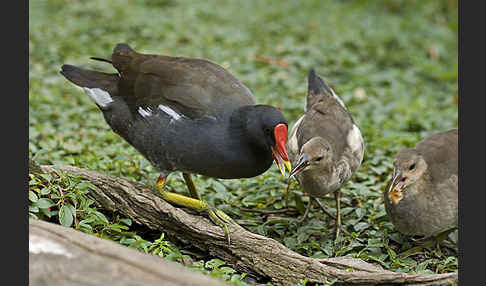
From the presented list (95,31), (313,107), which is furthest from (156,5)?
(313,107)

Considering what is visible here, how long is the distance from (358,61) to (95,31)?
13.0 ft

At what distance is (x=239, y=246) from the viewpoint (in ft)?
13.8

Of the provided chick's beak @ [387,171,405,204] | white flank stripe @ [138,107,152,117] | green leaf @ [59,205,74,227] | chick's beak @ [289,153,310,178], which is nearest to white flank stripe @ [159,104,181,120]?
white flank stripe @ [138,107,152,117]

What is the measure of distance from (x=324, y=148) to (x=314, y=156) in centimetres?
12

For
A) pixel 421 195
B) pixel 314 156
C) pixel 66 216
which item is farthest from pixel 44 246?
pixel 421 195

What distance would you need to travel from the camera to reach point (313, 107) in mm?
5516

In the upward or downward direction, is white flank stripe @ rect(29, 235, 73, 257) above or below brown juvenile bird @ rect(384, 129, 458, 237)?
above

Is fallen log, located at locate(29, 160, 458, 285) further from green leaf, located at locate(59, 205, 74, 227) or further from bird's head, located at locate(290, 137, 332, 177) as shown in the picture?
bird's head, located at locate(290, 137, 332, 177)

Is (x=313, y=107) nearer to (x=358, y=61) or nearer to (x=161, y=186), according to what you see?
(x=161, y=186)

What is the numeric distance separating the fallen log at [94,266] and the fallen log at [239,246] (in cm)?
117

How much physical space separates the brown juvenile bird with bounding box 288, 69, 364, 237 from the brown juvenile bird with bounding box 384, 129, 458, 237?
16.6 inches

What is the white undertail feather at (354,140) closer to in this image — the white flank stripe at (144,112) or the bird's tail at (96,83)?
the white flank stripe at (144,112)

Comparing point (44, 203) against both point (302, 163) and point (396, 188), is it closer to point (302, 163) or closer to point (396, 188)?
point (302, 163)

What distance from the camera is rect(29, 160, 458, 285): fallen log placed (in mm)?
3828
